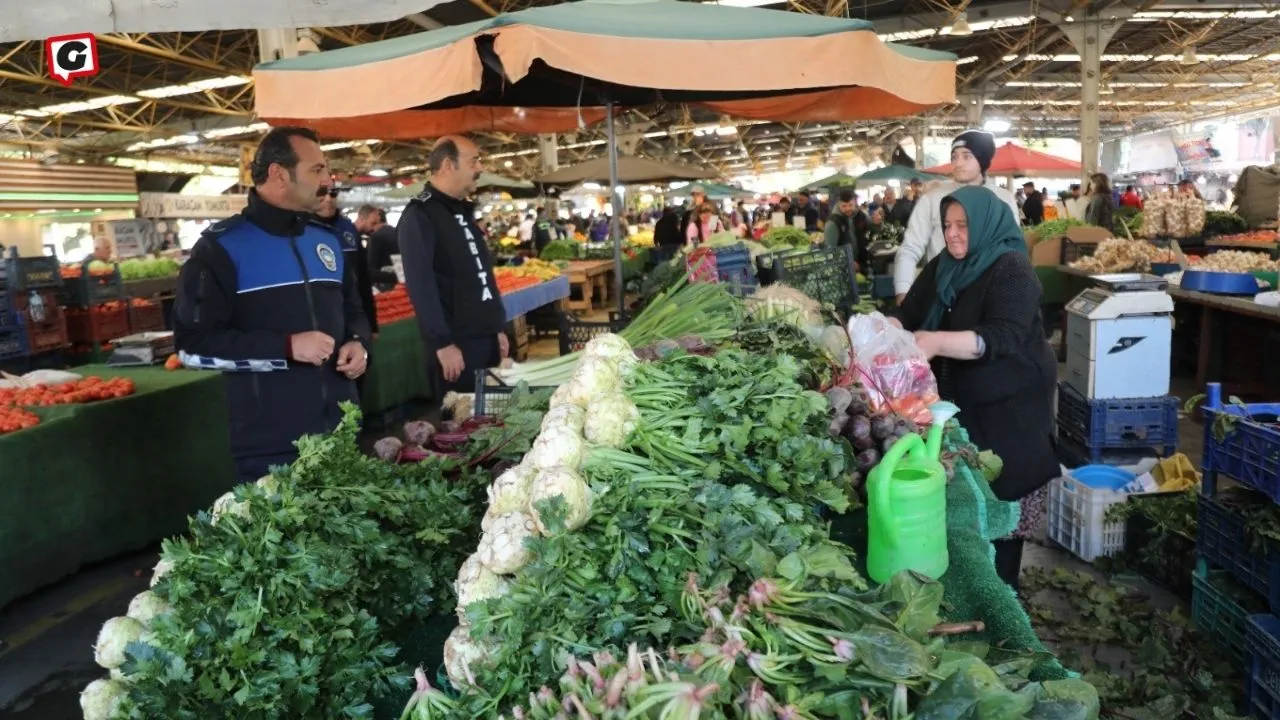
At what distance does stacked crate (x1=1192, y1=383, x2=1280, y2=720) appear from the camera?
303 centimetres

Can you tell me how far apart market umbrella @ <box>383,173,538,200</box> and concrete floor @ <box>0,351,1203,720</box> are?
1120cm

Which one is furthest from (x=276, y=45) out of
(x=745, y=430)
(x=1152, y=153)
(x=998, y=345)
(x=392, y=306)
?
(x=1152, y=153)

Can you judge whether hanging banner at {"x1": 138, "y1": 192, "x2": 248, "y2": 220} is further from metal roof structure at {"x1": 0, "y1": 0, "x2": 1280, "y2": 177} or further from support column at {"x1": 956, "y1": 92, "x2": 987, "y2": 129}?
support column at {"x1": 956, "y1": 92, "x2": 987, "y2": 129}

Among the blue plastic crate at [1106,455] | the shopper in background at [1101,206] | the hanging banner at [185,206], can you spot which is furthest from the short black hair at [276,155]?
the hanging banner at [185,206]

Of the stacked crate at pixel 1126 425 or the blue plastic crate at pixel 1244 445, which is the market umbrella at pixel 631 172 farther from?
the blue plastic crate at pixel 1244 445

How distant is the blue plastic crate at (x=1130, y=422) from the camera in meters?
5.51

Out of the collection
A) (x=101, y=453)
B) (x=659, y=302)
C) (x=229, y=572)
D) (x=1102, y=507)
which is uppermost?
(x=659, y=302)

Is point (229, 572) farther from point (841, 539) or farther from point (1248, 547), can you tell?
point (1248, 547)

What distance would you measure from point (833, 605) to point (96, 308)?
1176cm

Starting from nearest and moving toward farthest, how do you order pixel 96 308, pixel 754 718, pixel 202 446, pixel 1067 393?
pixel 754 718
pixel 202 446
pixel 1067 393
pixel 96 308

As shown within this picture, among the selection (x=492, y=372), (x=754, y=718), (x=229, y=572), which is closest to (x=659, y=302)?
(x=492, y=372)

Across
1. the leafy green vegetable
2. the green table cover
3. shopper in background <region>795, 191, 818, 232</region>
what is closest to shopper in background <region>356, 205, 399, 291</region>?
the green table cover

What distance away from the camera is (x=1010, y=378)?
3.33m

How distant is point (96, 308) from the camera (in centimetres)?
1086
